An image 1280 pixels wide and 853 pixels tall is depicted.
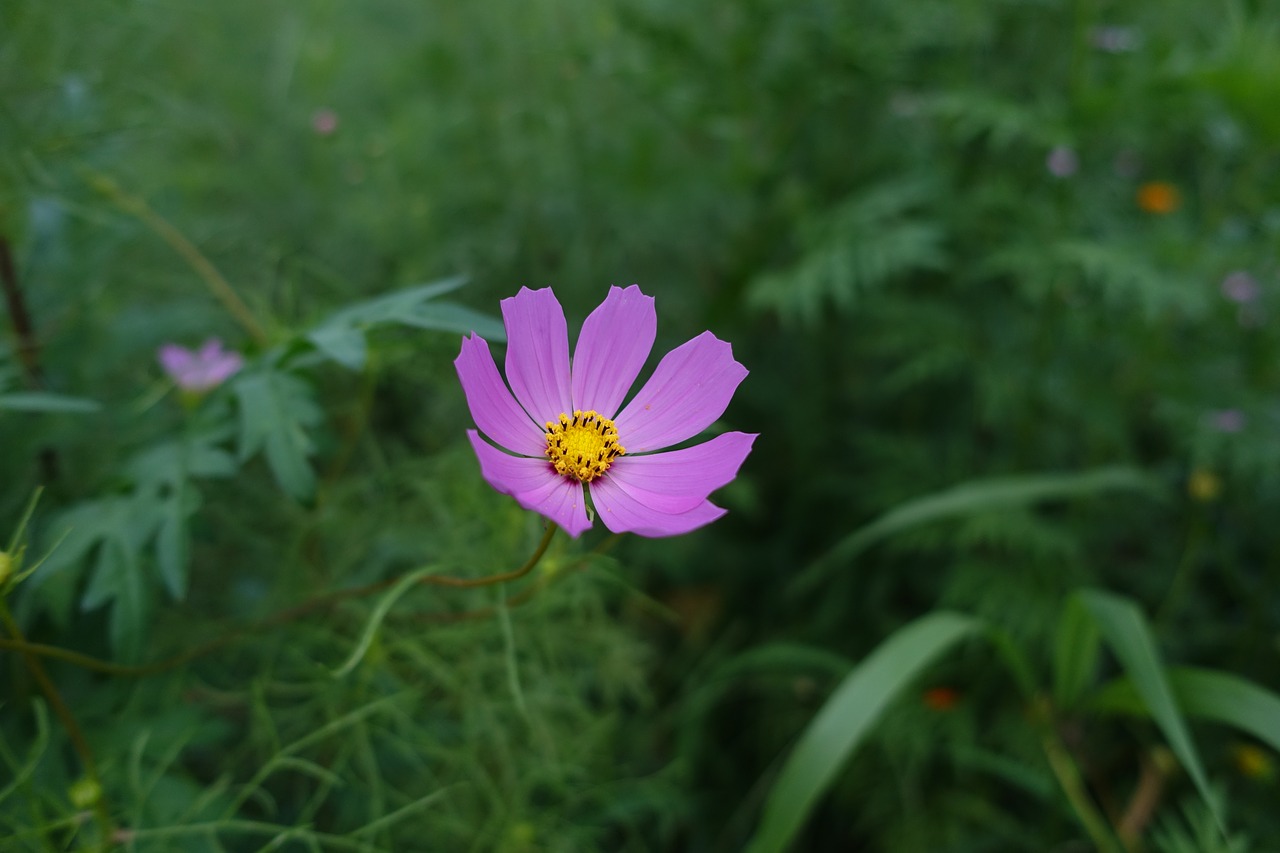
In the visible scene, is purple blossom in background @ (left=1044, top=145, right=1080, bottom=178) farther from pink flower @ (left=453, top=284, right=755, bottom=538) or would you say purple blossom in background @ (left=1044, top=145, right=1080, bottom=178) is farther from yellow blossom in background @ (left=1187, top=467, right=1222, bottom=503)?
pink flower @ (left=453, top=284, right=755, bottom=538)

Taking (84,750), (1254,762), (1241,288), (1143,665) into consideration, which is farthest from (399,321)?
(1241,288)

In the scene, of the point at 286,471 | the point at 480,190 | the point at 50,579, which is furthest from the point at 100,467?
the point at 480,190

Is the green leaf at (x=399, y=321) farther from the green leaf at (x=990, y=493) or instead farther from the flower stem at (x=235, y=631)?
the green leaf at (x=990, y=493)

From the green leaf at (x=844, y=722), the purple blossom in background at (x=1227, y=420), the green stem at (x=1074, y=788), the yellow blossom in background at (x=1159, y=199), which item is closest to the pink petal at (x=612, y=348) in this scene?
the green leaf at (x=844, y=722)

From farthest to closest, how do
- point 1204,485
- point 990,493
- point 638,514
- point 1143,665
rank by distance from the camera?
point 1204,485 → point 990,493 → point 1143,665 → point 638,514

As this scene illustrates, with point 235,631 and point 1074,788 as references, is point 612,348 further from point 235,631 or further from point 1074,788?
point 1074,788

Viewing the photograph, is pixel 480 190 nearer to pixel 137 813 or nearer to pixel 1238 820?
pixel 137 813
